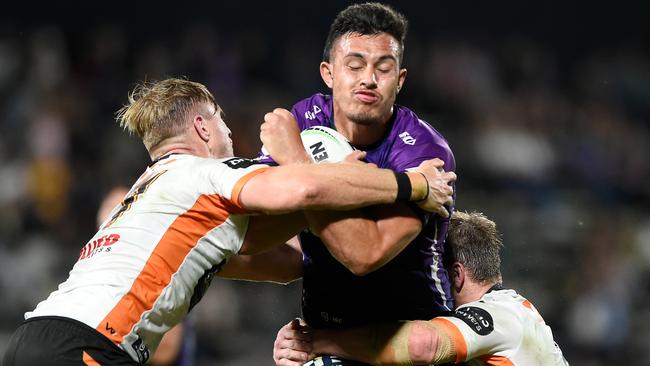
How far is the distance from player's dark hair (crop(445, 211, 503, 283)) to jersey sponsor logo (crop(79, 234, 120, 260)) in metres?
1.83

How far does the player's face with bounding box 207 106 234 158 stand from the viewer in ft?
16.0

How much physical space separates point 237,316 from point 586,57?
6583mm

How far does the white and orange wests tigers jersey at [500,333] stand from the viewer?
Result: 185 inches

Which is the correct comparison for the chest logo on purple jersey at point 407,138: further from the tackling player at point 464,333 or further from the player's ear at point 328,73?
the tackling player at point 464,333

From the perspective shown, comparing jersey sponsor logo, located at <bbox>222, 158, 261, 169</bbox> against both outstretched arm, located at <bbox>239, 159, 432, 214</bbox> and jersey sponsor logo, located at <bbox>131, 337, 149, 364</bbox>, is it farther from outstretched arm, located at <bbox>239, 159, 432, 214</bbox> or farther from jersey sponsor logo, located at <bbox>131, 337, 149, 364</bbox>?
jersey sponsor logo, located at <bbox>131, 337, 149, 364</bbox>

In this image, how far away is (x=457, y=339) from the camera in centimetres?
466

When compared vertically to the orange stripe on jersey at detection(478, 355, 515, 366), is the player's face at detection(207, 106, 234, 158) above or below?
above

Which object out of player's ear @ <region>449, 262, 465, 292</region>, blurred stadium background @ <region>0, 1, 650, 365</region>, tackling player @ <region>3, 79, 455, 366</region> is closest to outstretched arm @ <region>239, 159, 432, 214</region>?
tackling player @ <region>3, 79, 455, 366</region>

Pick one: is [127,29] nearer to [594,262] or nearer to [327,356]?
[594,262]

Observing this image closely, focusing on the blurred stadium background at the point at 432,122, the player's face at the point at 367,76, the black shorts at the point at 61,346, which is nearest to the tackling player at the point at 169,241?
the black shorts at the point at 61,346

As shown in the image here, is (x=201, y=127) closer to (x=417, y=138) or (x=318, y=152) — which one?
(x=318, y=152)

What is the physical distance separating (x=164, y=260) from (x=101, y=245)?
1.02ft

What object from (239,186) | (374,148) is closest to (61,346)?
(239,186)

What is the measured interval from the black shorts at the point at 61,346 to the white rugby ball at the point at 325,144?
1.21 m
